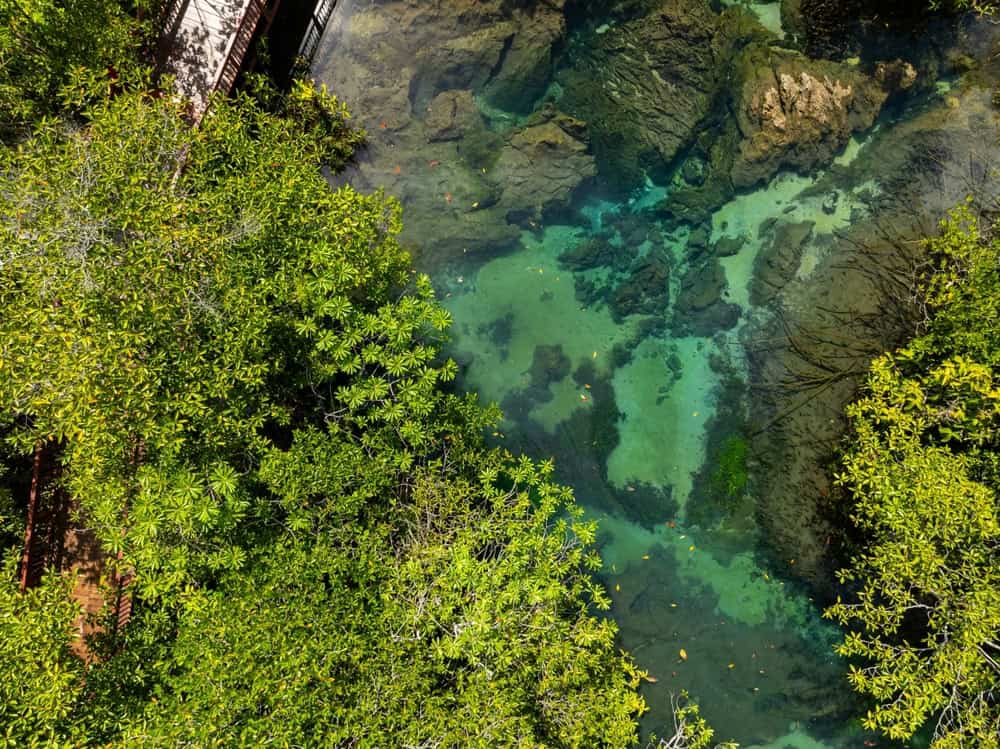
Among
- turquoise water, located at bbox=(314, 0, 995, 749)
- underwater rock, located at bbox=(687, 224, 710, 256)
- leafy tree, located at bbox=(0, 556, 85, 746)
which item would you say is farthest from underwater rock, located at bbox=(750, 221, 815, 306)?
leafy tree, located at bbox=(0, 556, 85, 746)

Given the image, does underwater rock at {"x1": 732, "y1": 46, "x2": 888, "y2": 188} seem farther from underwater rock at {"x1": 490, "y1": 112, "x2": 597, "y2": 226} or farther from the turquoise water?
underwater rock at {"x1": 490, "y1": 112, "x2": 597, "y2": 226}

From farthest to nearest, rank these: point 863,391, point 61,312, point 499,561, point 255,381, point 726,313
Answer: point 726,313
point 863,391
point 499,561
point 255,381
point 61,312

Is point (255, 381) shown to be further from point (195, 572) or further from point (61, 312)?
point (195, 572)

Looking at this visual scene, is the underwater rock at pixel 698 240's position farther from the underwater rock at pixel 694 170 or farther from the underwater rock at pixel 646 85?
the underwater rock at pixel 646 85

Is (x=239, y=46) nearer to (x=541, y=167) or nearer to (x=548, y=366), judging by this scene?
(x=541, y=167)

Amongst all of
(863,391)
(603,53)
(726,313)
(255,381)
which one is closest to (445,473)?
(255,381)
